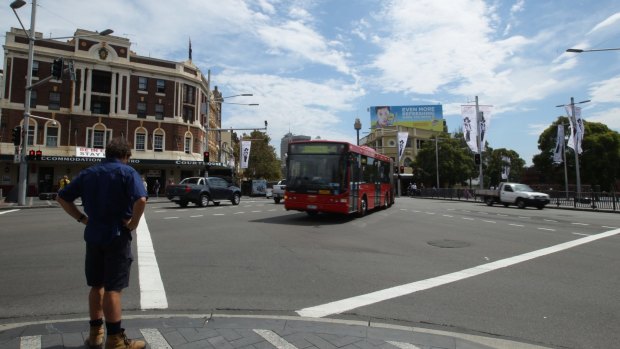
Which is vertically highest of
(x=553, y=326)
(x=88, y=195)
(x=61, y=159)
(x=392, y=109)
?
(x=392, y=109)

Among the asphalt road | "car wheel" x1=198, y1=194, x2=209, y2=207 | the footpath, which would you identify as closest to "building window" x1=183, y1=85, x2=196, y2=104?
"car wheel" x1=198, y1=194, x2=209, y2=207

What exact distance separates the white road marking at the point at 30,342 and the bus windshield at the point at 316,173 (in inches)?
465

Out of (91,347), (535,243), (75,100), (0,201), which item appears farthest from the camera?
(75,100)

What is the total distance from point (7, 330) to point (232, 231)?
8076 millimetres

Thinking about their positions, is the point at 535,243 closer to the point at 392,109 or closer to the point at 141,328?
the point at 141,328

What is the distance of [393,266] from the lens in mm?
7637

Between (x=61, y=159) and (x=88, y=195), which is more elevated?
(x=61, y=159)

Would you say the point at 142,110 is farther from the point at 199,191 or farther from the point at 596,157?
the point at 596,157

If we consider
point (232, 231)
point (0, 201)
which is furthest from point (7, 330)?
point (0, 201)

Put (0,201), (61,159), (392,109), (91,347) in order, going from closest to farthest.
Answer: (91,347), (0,201), (61,159), (392,109)

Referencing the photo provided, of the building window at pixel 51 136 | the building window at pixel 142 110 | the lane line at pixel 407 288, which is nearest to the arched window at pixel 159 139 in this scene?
the building window at pixel 142 110

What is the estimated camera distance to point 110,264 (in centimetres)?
366

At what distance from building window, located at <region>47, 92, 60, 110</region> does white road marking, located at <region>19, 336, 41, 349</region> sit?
148 feet

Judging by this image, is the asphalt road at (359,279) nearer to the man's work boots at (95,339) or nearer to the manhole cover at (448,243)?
the manhole cover at (448,243)
